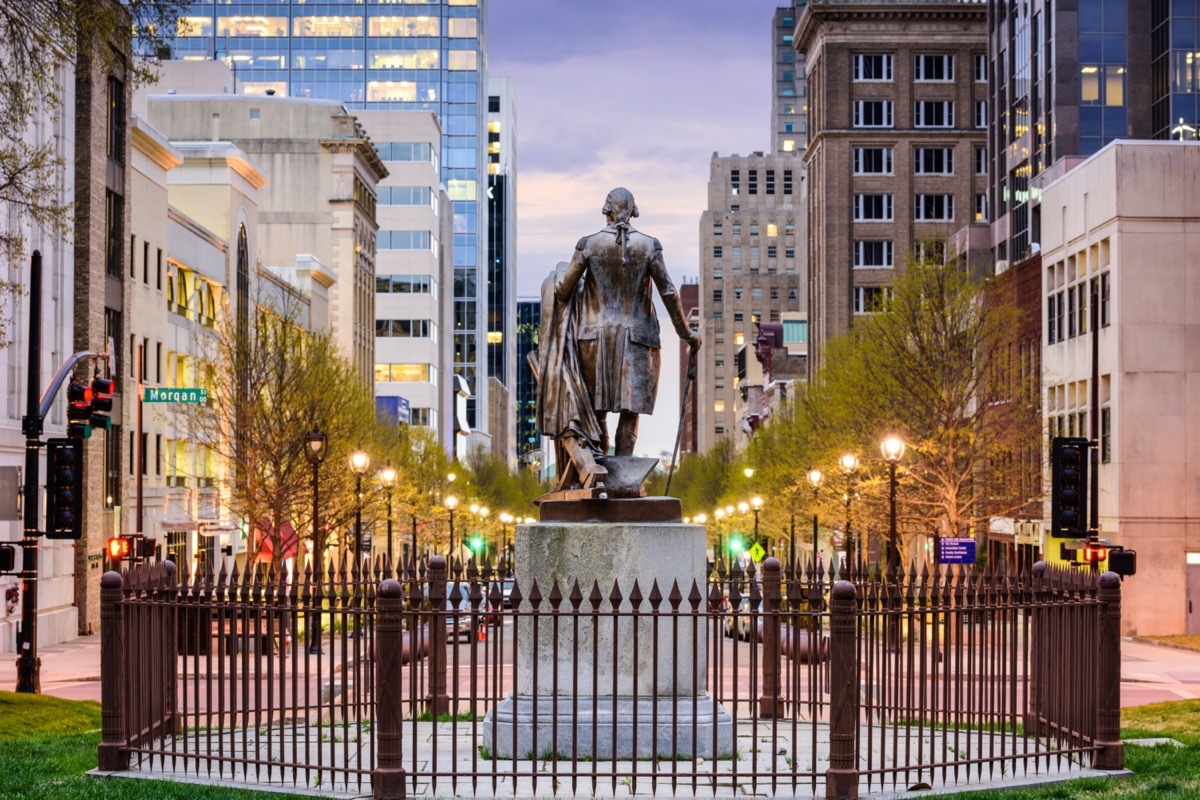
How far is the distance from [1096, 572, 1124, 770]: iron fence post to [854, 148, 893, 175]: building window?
123050 millimetres

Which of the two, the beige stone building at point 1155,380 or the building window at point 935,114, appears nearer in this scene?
the beige stone building at point 1155,380

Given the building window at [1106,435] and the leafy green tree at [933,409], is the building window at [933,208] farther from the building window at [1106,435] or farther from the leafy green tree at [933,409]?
the building window at [1106,435]

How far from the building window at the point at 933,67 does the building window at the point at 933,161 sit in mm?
5880

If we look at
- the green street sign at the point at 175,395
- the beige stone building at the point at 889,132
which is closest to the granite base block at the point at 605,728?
the green street sign at the point at 175,395

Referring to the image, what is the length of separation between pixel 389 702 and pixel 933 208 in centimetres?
12734

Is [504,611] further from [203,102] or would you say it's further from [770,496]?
[203,102]

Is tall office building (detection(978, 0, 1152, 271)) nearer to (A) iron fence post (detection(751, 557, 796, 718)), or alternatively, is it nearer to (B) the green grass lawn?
(A) iron fence post (detection(751, 557, 796, 718))

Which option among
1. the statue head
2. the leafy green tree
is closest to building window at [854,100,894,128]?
the leafy green tree

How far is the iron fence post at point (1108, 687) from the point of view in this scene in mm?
15781

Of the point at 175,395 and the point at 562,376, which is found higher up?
the point at 175,395

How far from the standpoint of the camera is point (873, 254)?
5359 inches

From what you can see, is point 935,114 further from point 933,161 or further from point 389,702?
point 389,702

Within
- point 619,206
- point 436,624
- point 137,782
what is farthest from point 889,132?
point 137,782

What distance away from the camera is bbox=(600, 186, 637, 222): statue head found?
17047mm
